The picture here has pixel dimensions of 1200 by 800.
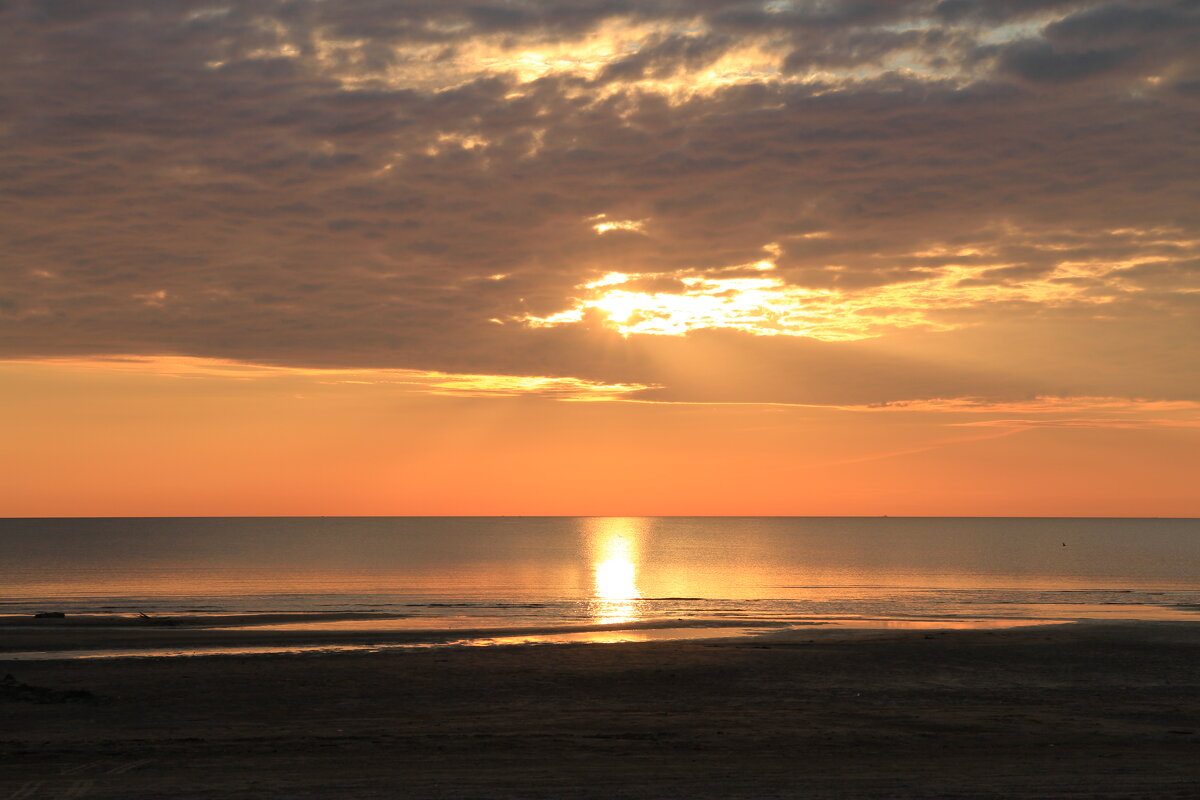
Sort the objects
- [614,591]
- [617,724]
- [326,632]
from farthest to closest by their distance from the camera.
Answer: [614,591]
[326,632]
[617,724]

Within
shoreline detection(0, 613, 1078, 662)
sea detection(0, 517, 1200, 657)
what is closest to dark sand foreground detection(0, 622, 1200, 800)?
shoreline detection(0, 613, 1078, 662)

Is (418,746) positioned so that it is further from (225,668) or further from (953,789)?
(225,668)

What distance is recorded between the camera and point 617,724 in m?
23.9

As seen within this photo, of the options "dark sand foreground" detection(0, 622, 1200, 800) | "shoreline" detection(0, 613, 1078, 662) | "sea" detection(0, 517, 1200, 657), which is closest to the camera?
"dark sand foreground" detection(0, 622, 1200, 800)

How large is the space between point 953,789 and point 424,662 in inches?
879

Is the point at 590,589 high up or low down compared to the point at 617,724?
up

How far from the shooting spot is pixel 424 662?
35625mm

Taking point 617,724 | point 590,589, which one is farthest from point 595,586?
point 617,724

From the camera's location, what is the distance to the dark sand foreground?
57.7 feet

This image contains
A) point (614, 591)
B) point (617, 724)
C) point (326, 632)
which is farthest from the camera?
point (614, 591)

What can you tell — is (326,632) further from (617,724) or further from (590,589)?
(590,589)

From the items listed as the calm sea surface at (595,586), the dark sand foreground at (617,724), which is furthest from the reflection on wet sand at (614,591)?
the dark sand foreground at (617,724)

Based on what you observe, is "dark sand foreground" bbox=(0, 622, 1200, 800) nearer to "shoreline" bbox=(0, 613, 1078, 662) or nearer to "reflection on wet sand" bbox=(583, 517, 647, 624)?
"shoreline" bbox=(0, 613, 1078, 662)

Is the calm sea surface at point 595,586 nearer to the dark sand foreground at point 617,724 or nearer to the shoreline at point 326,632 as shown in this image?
the shoreline at point 326,632
